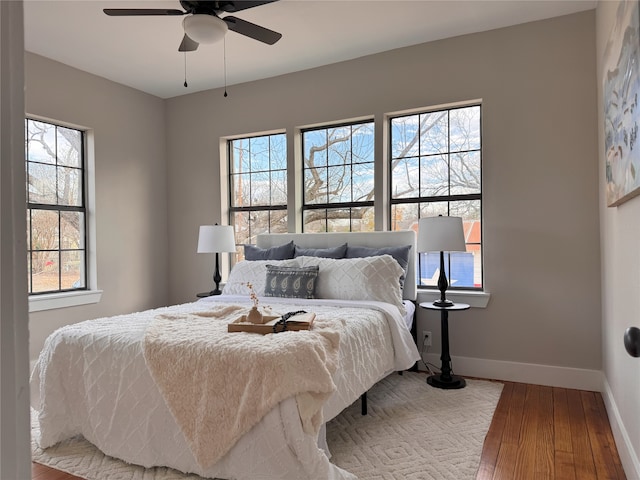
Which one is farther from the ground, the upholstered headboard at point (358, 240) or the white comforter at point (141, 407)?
the upholstered headboard at point (358, 240)

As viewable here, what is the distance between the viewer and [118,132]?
471 cm

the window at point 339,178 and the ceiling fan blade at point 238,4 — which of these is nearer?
the ceiling fan blade at point 238,4

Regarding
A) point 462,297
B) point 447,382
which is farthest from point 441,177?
point 447,382

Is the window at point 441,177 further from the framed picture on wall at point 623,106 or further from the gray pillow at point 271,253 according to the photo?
the framed picture on wall at point 623,106

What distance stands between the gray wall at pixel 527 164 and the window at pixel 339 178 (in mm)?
302

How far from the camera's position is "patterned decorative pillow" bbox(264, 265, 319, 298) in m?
3.45

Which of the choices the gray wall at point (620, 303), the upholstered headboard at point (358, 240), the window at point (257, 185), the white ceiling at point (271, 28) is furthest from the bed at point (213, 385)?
the white ceiling at point (271, 28)

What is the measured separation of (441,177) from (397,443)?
236 centimetres

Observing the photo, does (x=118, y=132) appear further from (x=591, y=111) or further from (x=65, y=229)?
(x=591, y=111)

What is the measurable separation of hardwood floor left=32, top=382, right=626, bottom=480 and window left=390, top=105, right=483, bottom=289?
3.53ft

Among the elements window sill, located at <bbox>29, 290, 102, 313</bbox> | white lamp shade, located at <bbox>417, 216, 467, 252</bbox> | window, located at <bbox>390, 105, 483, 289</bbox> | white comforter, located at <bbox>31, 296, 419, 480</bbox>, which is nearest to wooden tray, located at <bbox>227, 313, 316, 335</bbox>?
white comforter, located at <bbox>31, 296, 419, 480</bbox>

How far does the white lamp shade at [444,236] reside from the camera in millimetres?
3363

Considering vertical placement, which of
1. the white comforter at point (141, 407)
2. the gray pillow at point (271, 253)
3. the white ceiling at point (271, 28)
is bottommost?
the white comforter at point (141, 407)

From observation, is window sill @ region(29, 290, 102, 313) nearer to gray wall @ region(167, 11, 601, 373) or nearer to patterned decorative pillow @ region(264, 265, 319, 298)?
patterned decorative pillow @ region(264, 265, 319, 298)
